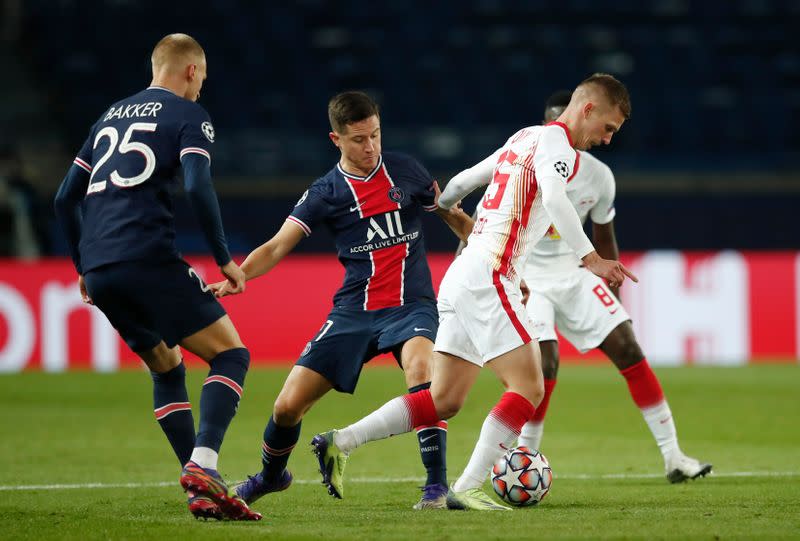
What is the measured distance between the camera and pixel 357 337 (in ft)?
19.4

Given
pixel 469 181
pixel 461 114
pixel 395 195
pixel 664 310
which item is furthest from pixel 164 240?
pixel 461 114

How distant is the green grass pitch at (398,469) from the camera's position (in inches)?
195

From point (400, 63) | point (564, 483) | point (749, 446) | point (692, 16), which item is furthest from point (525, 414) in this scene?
point (692, 16)

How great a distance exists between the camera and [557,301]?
732 cm

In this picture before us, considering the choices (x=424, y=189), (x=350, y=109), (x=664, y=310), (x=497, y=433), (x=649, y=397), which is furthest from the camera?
(x=664, y=310)

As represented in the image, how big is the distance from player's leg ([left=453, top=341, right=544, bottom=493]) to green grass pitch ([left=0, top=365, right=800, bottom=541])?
25cm

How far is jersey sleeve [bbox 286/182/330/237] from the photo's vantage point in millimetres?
6027

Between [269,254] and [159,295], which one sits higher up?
[269,254]

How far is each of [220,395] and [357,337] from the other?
841 millimetres

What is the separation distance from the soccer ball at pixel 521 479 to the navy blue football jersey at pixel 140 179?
72.4 inches

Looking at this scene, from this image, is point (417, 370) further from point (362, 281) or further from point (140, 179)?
point (140, 179)

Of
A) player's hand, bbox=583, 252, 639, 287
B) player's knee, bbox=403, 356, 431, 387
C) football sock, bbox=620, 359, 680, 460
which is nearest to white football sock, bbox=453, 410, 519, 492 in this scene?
player's knee, bbox=403, 356, 431, 387

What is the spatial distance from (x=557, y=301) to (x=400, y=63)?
1413 cm

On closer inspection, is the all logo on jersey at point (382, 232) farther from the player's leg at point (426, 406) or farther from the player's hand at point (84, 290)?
the player's hand at point (84, 290)
